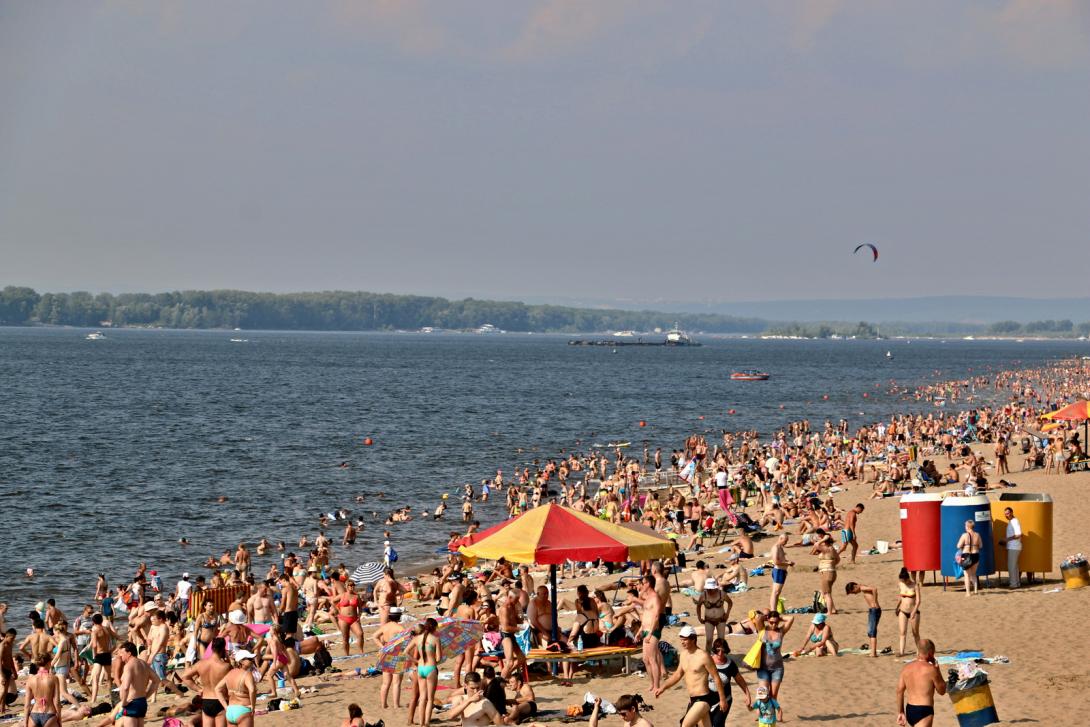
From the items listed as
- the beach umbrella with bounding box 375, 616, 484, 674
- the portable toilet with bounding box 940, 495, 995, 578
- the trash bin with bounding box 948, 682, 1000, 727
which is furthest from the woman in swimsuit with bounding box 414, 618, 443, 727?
the portable toilet with bounding box 940, 495, 995, 578

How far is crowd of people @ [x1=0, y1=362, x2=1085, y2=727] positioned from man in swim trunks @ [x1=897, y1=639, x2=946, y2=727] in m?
0.02

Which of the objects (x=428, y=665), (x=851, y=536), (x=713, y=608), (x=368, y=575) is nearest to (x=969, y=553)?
(x=851, y=536)

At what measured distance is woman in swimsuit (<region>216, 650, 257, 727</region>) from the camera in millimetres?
12883

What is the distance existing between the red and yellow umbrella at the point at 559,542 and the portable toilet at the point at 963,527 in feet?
19.9

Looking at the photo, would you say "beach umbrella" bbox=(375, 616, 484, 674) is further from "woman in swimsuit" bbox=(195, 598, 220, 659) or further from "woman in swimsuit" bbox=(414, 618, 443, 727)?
"woman in swimsuit" bbox=(195, 598, 220, 659)

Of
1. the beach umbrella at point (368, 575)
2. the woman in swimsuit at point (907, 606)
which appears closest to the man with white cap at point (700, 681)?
the woman in swimsuit at point (907, 606)

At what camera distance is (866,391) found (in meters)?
104

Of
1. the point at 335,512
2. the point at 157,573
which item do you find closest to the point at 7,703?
the point at 157,573

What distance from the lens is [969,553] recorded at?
64.1 feet

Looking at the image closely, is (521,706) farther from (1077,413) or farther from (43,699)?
(1077,413)

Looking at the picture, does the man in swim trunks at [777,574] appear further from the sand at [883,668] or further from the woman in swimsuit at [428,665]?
the woman in swimsuit at [428,665]

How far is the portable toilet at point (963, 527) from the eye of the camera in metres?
19.5

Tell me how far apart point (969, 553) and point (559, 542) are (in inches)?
313

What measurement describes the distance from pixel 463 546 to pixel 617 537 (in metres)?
2.00
